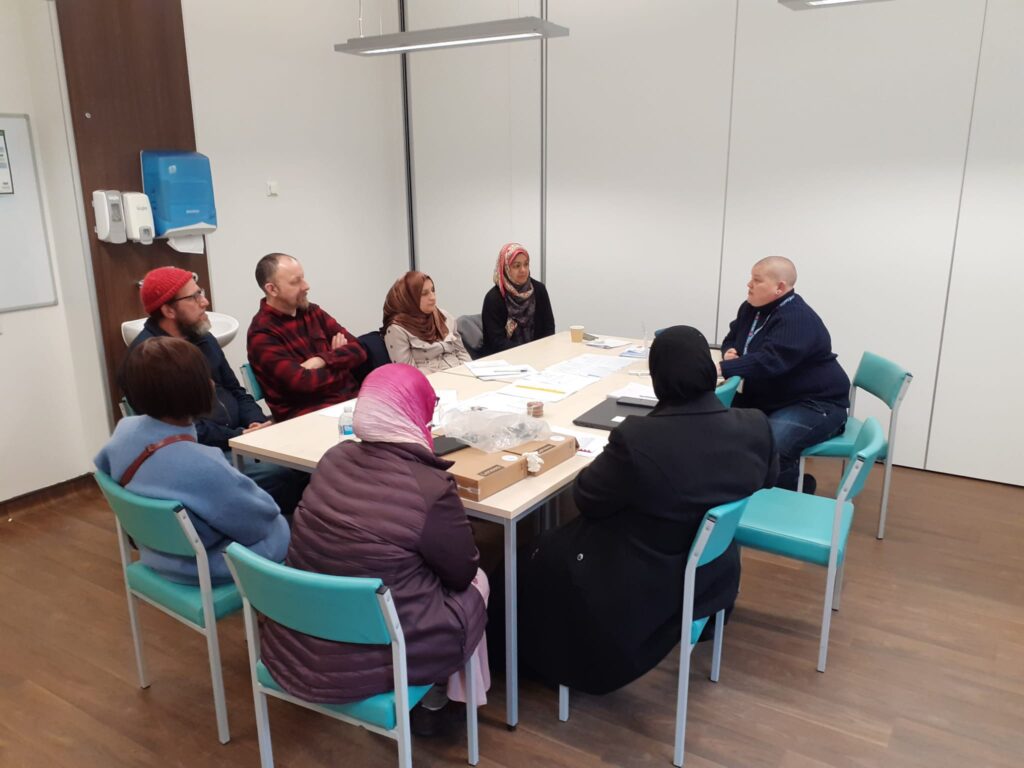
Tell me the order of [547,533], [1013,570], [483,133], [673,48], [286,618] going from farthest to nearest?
[483,133] → [673,48] → [1013,570] → [547,533] → [286,618]

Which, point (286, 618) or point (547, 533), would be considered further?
point (547, 533)

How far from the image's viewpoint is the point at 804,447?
3387mm

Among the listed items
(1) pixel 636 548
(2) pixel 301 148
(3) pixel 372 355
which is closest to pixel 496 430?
(1) pixel 636 548

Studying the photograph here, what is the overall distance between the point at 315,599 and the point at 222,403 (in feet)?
6.07

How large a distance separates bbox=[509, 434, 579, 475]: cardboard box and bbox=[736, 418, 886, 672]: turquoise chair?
0.61 meters

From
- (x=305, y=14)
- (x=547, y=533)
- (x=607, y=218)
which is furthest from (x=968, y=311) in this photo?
(x=305, y=14)

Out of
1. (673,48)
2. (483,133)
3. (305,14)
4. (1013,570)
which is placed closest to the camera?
(1013,570)

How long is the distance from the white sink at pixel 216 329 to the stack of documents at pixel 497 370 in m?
1.25

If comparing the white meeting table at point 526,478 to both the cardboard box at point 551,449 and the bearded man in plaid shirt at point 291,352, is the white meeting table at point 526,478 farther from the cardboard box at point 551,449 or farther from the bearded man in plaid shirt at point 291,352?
the bearded man in plaid shirt at point 291,352

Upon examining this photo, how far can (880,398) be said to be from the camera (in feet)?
11.5

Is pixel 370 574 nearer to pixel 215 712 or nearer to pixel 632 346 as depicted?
pixel 215 712

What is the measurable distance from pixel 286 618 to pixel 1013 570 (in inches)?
122

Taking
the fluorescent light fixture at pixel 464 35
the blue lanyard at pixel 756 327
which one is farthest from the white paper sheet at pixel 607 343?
the fluorescent light fixture at pixel 464 35

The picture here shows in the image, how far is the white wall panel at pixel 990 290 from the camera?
3875mm
